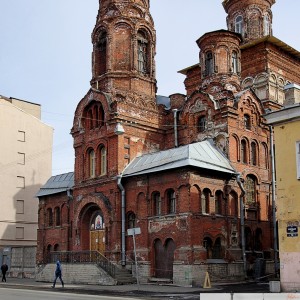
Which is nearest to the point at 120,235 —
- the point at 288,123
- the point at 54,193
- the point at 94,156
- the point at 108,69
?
the point at 94,156

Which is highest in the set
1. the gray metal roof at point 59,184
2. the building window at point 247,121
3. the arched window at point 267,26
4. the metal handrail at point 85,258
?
the arched window at point 267,26

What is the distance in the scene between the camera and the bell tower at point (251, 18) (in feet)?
138

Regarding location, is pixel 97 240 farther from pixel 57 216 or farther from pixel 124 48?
pixel 124 48

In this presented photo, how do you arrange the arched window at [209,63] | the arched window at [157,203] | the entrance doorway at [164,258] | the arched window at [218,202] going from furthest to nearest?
1. the arched window at [209,63]
2. the arched window at [157,203]
3. the arched window at [218,202]
4. the entrance doorway at [164,258]

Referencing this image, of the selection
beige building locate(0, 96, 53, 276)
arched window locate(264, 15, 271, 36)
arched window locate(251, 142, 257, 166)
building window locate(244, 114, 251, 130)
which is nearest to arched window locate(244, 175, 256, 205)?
arched window locate(251, 142, 257, 166)

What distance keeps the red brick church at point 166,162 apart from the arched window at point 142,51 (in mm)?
67

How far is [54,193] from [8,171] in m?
13.3

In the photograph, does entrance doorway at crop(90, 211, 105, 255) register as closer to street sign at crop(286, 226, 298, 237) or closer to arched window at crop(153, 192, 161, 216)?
arched window at crop(153, 192, 161, 216)

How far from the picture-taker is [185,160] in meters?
28.2

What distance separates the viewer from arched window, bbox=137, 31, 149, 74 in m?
35.8

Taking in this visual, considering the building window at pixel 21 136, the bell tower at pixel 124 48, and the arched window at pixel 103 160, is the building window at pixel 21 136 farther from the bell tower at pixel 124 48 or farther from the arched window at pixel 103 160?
the arched window at pixel 103 160

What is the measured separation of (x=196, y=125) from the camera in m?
34.2

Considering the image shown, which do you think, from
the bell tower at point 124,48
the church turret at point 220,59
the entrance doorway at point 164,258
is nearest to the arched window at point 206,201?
the entrance doorway at point 164,258

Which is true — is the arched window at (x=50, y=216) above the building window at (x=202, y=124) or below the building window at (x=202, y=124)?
below
